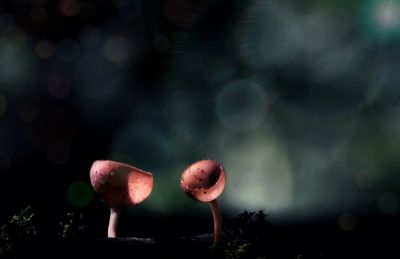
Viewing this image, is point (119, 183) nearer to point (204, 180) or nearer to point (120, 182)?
point (120, 182)

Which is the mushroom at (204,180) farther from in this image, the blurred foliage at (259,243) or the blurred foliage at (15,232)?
the blurred foliage at (15,232)

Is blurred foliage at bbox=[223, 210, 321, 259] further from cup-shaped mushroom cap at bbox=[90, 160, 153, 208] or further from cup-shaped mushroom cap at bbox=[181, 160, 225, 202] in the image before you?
cup-shaped mushroom cap at bbox=[90, 160, 153, 208]

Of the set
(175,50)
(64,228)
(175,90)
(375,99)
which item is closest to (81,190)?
(64,228)

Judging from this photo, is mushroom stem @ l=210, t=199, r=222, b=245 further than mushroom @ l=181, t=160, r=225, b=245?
Yes

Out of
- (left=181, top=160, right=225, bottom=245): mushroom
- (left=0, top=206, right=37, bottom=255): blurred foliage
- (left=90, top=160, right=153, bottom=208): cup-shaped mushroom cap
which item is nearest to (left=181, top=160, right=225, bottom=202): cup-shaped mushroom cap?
(left=181, top=160, right=225, bottom=245): mushroom

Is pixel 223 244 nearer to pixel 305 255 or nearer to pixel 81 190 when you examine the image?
pixel 305 255

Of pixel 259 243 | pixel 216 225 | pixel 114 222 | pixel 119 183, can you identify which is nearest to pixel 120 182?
pixel 119 183
